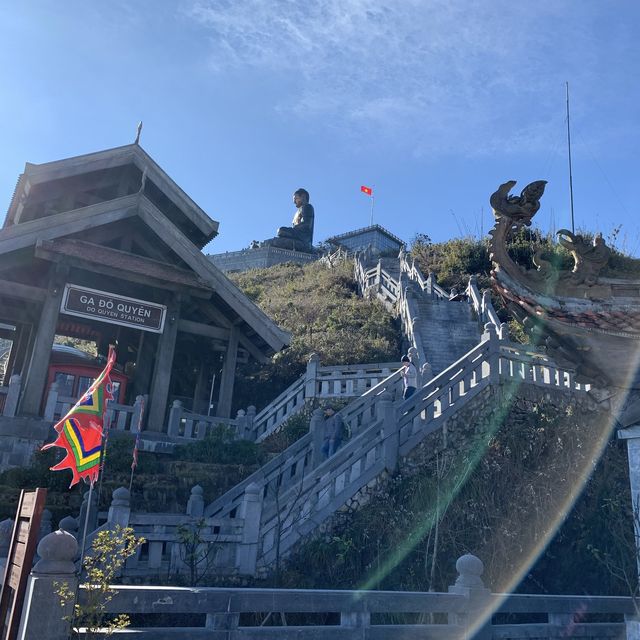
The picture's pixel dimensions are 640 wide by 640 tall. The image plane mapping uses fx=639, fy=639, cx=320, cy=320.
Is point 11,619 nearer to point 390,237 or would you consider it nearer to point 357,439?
point 357,439

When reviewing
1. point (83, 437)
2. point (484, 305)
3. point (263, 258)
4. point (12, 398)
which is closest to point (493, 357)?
point (83, 437)

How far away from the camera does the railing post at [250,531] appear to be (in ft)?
29.2

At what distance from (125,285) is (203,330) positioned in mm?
2349

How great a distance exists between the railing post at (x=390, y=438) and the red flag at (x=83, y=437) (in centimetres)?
548

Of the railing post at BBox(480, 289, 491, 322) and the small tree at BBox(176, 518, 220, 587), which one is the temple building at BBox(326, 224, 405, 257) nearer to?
the railing post at BBox(480, 289, 491, 322)

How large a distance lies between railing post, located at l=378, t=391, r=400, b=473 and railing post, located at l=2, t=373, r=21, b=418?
23.4 ft

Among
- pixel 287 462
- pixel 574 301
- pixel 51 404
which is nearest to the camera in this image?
pixel 574 301

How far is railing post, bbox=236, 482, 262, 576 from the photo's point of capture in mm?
8898

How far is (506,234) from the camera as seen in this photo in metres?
7.02

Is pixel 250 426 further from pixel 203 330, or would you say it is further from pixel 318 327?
pixel 318 327

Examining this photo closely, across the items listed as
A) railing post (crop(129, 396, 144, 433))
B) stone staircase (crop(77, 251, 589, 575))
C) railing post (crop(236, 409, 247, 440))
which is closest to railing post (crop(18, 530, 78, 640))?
stone staircase (crop(77, 251, 589, 575))

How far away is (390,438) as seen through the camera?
36.2 feet

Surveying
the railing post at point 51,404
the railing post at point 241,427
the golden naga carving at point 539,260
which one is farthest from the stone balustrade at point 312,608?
the railing post at point 241,427

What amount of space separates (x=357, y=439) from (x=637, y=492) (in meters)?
5.08
